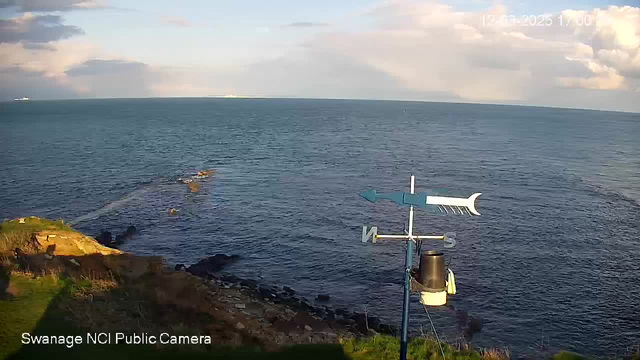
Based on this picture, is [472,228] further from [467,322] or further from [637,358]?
[637,358]

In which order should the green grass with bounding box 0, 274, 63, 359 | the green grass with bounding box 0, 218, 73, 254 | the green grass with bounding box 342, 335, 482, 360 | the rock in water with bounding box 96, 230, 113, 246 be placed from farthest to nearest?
the rock in water with bounding box 96, 230, 113, 246
the green grass with bounding box 0, 218, 73, 254
the green grass with bounding box 342, 335, 482, 360
the green grass with bounding box 0, 274, 63, 359

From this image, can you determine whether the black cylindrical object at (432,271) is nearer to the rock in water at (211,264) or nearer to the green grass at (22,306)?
the green grass at (22,306)

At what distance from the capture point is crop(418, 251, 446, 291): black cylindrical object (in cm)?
779

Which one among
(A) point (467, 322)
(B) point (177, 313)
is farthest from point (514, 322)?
(B) point (177, 313)

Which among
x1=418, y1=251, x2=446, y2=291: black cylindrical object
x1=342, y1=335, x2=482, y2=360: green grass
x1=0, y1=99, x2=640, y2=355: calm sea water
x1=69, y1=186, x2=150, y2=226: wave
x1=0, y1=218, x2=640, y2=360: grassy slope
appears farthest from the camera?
x1=69, y1=186, x2=150, y2=226: wave

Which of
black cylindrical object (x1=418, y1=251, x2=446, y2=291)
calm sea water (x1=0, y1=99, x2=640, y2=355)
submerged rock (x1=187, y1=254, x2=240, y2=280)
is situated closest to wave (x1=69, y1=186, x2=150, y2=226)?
calm sea water (x1=0, y1=99, x2=640, y2=355)

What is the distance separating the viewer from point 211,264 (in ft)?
112

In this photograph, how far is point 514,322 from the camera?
89.5ft

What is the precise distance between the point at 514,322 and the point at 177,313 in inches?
722

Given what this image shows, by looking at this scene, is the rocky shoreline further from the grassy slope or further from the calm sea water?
the grassy slope

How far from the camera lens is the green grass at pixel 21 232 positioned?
71.7 feet

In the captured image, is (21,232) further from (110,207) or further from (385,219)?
(385,219)

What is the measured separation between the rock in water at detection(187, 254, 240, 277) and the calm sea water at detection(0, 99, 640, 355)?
116cm

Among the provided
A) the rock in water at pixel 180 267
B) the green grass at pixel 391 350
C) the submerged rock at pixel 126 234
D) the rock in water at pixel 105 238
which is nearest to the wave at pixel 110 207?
the rock in water at pixel 105 238
